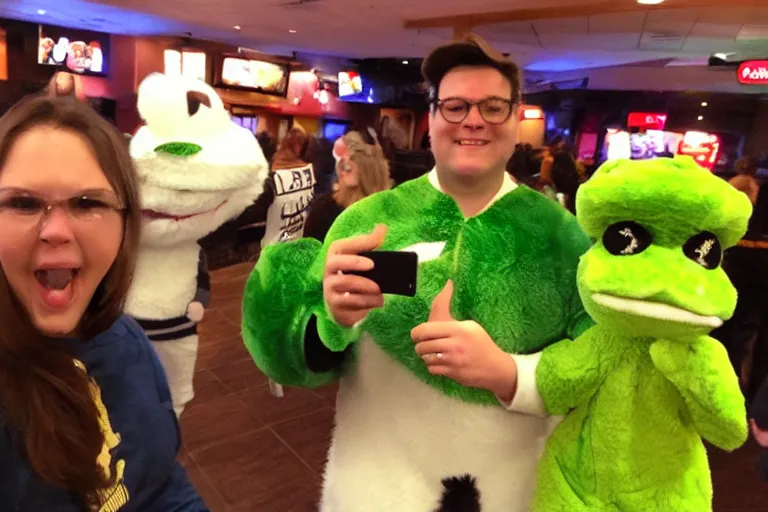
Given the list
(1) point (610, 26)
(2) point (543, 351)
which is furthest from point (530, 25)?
(2) point (543, 351)

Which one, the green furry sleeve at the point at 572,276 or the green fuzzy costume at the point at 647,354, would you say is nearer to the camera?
the green fuzzy costume at the point at 647,354

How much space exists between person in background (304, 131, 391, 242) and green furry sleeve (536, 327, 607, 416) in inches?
92.4

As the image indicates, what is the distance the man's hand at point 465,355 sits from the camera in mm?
1064

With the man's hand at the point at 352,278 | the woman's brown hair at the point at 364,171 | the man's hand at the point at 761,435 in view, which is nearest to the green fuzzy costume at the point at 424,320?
the man's hand at the point at 352,278

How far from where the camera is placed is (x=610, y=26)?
6531 millimetres

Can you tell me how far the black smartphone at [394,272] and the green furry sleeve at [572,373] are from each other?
306mm

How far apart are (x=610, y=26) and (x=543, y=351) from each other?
20.9 ft

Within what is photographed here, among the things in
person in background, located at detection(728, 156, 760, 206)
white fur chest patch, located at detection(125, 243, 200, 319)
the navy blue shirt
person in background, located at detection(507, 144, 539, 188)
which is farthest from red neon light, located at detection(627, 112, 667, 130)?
the navy blue shirt

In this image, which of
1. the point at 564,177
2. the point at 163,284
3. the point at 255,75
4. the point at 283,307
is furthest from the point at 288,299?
the point at 255,75

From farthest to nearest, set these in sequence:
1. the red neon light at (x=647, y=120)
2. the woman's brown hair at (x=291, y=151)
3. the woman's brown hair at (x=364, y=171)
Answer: the red neon light at (x=647, y=120) → the woman's brown hair at (x=291, y=151) → the woman's brown hair at (x=364, y=171)

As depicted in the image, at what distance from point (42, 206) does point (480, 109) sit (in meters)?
0.82

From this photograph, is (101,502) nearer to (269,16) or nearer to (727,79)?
(269,16)

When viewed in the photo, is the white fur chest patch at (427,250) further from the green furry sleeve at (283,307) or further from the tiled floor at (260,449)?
the tiled floor at (260,449)

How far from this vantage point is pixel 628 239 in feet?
3.30
